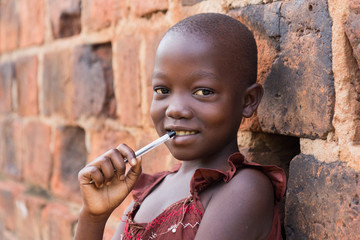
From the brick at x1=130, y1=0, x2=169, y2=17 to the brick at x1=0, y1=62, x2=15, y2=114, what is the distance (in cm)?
138

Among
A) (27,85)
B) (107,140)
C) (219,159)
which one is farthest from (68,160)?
(219,159)

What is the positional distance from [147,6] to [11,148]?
1575mm

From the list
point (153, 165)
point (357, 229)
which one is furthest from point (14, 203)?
point (357, 229)

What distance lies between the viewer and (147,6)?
5.71 ft

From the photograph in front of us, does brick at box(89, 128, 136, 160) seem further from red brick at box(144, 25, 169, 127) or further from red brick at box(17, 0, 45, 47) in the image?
A: red brick at box(17, 0, 45, 47)

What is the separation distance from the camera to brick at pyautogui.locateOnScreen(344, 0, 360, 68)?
99cm

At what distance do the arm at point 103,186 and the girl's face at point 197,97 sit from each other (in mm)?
136

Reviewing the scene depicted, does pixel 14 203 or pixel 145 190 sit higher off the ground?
pixel 145 190

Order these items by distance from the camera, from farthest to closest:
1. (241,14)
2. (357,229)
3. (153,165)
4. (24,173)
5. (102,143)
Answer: (24,173)
(102,143)
(153,165)
(241,14)
(357,229)

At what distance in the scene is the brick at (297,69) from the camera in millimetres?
1093

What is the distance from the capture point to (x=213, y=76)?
114 centimetres

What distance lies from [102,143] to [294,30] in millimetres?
1093

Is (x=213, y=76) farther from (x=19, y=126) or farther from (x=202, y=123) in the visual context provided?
(x=19, y=126)

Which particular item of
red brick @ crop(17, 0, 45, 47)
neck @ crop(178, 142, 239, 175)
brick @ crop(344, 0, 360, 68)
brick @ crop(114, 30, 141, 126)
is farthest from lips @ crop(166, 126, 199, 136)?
red brick @ crop(17, 0, 45, 47)
